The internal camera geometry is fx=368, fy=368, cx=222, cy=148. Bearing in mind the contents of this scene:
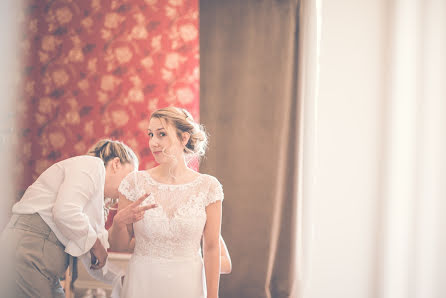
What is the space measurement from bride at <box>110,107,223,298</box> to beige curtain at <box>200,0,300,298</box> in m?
1.63

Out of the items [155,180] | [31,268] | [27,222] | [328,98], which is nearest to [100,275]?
[31,268]

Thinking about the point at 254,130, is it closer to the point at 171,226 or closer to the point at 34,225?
the point at 171,226

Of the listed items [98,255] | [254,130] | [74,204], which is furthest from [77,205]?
[254,130]

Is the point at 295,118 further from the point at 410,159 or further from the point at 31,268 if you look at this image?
the point at 31,268

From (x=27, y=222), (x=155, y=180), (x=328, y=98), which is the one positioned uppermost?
(x=328, y=98)

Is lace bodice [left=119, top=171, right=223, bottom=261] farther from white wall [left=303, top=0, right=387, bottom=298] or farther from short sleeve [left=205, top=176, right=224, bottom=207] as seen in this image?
white wall [left=303, top=0, right=387, bottom=298]

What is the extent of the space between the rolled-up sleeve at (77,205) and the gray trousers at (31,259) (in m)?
0.10

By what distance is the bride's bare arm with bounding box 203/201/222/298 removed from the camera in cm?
150

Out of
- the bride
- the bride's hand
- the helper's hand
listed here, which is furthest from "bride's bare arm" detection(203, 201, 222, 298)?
the helper's hand

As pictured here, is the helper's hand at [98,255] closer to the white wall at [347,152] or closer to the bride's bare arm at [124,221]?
the bride's bare arm at [124,221]

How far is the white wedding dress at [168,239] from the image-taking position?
1496 millimetres

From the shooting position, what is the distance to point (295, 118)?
10.4ft

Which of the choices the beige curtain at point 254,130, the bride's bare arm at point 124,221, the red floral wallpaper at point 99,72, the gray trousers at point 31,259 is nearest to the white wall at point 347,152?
the beige curtain at point 254,130

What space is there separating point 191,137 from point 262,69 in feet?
5.86
